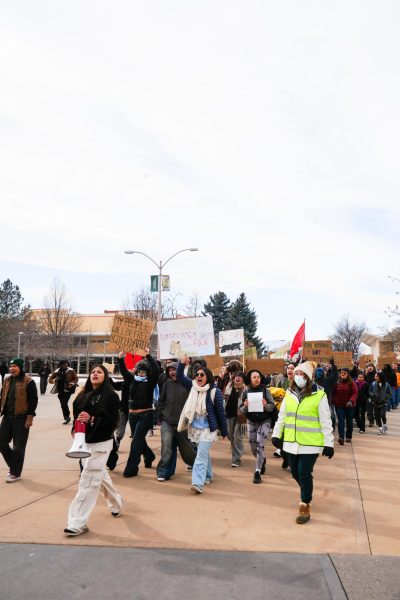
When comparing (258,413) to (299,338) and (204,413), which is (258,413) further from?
(299,338)

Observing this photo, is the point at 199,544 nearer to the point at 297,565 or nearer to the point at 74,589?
the point at 297,565

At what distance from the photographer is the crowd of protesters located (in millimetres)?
6020

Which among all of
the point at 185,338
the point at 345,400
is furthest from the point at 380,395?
the point at 185,338

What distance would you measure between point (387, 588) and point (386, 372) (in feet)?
49.4

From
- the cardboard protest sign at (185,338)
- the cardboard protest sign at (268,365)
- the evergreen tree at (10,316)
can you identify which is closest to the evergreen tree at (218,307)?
the evergreen tree at (10,316)

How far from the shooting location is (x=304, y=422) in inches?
253

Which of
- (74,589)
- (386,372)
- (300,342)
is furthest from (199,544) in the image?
(386,372)

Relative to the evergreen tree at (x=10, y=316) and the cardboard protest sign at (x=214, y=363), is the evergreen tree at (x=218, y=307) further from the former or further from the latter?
the cardboard protest sign at (x=214, y=363)

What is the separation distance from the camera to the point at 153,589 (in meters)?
4.34

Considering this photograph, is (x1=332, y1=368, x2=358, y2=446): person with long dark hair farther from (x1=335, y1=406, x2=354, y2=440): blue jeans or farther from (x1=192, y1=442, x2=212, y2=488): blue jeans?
(x1=192, y1=442, x2=212, y2=488): blue jeans

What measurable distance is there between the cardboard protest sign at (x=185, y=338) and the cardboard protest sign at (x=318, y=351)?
24.9ft

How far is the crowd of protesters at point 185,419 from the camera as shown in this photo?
237 inches

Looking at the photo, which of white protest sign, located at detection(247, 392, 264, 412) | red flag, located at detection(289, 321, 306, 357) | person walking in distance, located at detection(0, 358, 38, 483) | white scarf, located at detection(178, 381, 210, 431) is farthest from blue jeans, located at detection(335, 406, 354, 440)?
person walking in distance, located at detection(0, 358, 38, 483)

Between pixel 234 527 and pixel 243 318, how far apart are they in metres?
70.9
